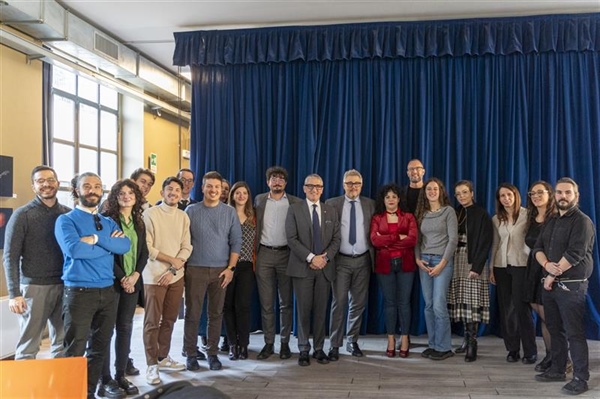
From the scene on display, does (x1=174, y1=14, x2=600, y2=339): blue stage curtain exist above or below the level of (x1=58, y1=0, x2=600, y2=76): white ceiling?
below

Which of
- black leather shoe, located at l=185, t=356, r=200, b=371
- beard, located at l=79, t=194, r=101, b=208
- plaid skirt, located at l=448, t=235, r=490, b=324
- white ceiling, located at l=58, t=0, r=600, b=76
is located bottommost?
black leather shoe, located at l=185, t=356, r=200, b=371

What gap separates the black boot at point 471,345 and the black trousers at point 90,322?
304cm

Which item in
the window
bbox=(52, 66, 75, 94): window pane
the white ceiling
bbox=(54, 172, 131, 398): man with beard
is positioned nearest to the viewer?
bbox=(54, 172, 131, 398): man with beard

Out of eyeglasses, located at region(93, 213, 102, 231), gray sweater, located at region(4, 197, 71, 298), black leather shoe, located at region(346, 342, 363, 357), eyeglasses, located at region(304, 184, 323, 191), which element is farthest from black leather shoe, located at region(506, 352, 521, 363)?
gray sweater, located at region(4, 197, 71, 298)

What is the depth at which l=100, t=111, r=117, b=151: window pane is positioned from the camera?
24.8ft

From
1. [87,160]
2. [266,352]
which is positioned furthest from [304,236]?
[87,160]

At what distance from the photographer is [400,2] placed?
506cm

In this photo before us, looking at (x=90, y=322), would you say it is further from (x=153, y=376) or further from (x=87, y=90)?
(x=87, y=90)

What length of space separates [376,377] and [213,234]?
5.87ft

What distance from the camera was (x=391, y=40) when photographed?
5523 millimetres

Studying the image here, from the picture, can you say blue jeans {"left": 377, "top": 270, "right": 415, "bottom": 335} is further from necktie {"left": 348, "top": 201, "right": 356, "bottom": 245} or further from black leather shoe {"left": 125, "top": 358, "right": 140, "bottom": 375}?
black leather shoe {"left": 125, "top": 358, "right": 140, "bottom": 375}

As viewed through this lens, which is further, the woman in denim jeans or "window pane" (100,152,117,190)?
"window pane" (100,152,117,190)

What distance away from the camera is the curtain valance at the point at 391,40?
534 centimetres

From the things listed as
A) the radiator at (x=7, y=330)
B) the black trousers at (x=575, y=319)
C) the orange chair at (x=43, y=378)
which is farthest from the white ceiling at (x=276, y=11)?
the orange chair at (x=43, y=378)
